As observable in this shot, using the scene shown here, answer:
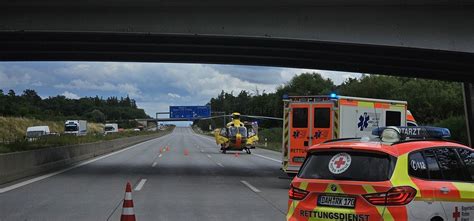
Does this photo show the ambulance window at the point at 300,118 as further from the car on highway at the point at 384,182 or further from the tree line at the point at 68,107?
the tree line at the point at 68,107

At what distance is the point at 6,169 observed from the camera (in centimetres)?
1678

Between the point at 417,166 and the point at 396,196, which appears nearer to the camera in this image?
the point at 396,196

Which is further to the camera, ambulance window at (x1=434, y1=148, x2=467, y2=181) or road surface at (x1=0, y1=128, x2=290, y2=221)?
road surface at (x1=0, y1=128, x2=290, y2=221)

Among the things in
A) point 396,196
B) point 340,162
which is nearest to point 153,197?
point 340,162

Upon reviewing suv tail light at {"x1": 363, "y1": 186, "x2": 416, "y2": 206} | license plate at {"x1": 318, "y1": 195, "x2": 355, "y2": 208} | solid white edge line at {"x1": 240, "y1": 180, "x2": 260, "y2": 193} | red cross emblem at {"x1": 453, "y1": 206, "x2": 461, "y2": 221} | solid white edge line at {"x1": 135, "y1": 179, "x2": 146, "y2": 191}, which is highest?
suv tail light at {"x1": 363, "y1": 186, "x2": 416, "y2": 206}

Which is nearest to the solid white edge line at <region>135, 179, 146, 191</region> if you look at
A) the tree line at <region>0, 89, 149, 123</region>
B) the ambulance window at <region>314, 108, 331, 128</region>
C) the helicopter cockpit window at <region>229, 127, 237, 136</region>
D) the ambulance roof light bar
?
the ambulance window at <region>314, 108, 331, 128</region>

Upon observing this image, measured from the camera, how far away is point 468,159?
7.45 metres

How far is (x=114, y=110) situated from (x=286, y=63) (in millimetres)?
164391

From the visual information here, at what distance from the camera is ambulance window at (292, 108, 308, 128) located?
18141mm

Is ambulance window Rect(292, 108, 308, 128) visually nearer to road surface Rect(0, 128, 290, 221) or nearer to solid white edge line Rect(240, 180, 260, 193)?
road surface Rect(0, 128, 290, 221)

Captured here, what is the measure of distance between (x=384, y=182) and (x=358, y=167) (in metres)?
0.40

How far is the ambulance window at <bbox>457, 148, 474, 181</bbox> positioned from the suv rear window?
1447 millimetres

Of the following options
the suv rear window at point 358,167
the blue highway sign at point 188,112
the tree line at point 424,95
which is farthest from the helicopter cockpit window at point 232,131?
the blue highway sign at point 188,112

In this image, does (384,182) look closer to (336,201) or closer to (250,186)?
(336,201)
